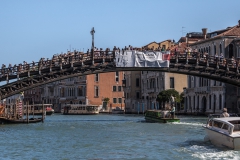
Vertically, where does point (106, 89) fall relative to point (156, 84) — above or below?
below

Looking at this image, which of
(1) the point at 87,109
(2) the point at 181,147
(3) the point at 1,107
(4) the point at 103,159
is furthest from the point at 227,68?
(1) the point at 87,109

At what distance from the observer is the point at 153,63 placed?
41.8 m

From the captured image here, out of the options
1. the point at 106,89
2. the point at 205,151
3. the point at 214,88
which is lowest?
the point at 205,151

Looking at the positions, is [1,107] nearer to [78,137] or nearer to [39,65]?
[39,65]

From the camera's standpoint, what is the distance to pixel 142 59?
137ft

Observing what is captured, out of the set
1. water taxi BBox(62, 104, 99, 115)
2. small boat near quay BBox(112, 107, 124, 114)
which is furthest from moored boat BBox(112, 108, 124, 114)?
water taxi BBox(62, 104, 99, 115)

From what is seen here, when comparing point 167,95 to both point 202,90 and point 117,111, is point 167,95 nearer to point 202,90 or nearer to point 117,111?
point 202,90

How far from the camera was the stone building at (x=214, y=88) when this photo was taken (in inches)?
2181

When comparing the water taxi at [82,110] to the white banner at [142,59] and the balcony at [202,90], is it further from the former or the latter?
the white banner at [142,59]

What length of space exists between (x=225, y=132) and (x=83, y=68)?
19700 mm

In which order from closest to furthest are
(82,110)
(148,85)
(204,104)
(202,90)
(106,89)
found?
1. (202,90)
2. (204,104)
3. (148,85)
4. (82,110)
5. (106,89)

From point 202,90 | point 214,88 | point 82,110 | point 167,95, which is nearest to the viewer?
point 214,88

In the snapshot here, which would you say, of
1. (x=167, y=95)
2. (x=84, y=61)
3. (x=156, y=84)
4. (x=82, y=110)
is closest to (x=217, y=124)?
(x=84, y=61)

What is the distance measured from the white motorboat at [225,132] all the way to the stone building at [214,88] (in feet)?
105
